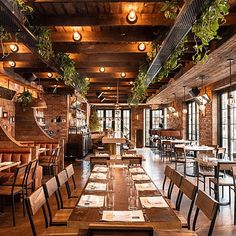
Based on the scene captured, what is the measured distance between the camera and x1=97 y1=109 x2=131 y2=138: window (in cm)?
2165

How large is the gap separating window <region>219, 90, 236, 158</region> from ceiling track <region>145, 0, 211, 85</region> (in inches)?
172

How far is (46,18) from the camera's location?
183 inches

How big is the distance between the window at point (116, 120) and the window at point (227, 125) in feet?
37.5

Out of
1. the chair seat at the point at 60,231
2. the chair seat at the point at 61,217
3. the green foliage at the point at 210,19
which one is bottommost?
the chair seat at the point at 61,217

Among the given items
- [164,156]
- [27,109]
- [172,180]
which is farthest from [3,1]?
[164,156]

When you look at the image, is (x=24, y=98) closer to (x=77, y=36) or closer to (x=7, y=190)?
(x=77, y=36)

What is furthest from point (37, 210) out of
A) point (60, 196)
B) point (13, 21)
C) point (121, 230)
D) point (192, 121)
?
point (192, 121)

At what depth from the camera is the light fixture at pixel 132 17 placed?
4.45 m

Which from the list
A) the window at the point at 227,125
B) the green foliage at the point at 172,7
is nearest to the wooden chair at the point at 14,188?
the green foliage at the point at 172,7

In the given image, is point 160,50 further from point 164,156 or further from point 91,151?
point 91,151

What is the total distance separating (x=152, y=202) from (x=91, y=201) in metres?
0.56

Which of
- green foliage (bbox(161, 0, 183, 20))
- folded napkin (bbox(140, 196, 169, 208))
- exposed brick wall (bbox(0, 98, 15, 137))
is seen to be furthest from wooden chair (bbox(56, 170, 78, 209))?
exposed brick wall (bbox(0, 98, 15, 137))

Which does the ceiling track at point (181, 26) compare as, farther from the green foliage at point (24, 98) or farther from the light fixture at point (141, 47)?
the green foliage at point (24, 98)

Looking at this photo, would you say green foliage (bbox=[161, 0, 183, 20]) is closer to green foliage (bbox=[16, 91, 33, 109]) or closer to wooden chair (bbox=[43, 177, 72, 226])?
wooden chair (bbox=[43, 177, 72, 226])
